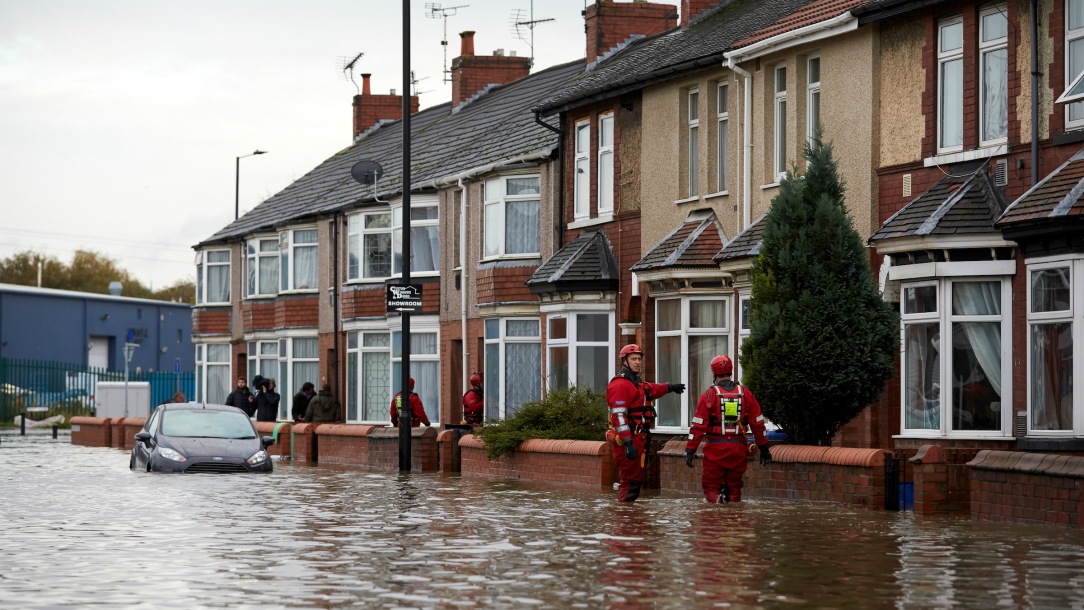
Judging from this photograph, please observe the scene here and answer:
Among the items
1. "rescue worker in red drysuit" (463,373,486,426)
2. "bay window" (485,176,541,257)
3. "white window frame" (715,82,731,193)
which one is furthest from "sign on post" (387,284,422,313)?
"bay window" (485,176,541,257)

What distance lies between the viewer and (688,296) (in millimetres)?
27078

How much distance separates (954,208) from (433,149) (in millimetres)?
23029

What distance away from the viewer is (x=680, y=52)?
2997 centimetres

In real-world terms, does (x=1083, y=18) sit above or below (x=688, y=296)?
above

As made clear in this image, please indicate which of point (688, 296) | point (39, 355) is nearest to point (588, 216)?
point (688, 296)

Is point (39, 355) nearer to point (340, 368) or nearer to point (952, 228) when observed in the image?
point (340, 368)

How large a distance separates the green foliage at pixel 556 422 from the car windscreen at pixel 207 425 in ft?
13.7

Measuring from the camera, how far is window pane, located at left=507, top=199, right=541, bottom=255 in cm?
3469

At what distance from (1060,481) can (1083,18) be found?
6842mm

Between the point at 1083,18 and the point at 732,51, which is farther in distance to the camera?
the point at 732,51

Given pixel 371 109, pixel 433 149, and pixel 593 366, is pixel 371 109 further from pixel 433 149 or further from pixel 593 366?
pixel 593 366

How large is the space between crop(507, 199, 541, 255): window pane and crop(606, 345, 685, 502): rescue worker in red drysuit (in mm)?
15863

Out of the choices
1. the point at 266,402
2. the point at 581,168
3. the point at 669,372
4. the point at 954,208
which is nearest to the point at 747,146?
the point at 669,372

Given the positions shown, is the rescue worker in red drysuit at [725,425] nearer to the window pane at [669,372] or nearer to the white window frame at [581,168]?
the window pane at [669,372]
